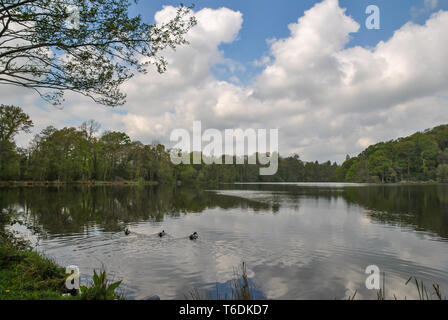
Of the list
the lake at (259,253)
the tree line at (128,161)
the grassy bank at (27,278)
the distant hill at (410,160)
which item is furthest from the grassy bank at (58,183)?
the distant hill at (410,160)

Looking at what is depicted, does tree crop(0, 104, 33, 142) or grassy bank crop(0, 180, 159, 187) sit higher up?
tree crop(0, 104, 33, 142)

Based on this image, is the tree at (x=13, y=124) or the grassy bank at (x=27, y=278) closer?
the grassy bank at (x=27, y=278)

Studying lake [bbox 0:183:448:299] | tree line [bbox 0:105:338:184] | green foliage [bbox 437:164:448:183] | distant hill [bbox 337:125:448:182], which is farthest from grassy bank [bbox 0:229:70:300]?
green foliage [bbox 437:164:448:183]

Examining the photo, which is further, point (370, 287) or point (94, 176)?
point (94, 176)

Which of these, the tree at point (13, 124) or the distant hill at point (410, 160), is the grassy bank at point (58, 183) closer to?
the tree at point (13, 124)

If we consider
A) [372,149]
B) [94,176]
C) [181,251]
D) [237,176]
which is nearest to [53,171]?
[94,176]

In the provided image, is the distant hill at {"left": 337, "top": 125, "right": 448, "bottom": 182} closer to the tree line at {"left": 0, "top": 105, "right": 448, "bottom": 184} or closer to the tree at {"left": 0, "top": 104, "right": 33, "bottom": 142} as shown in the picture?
the tree line at {"left": 0, "top": 105, "right": 448, "bottom": 184}

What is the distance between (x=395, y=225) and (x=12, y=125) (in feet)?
215

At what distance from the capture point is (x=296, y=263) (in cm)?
1102

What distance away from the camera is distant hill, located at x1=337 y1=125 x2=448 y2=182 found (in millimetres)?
114875

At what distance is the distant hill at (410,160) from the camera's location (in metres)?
115

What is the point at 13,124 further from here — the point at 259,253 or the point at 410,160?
the point at 410,160
